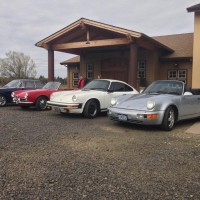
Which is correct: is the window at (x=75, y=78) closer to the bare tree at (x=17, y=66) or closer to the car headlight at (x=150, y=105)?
the car headlight at (x=150, y=105)

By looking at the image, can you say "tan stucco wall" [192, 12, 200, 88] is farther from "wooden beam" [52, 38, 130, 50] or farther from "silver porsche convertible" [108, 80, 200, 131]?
"silver porsche convertible" [108, 80, 200, 131]

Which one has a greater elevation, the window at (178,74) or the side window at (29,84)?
the window at (178,74)

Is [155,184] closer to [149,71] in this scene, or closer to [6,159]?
[6,159]

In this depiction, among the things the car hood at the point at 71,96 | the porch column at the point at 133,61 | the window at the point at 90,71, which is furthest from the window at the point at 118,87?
the window at the point at 90,71

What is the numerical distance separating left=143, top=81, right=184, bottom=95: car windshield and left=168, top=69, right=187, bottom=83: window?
10.8 m

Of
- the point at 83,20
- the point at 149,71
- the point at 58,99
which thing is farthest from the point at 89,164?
the point at 149,71

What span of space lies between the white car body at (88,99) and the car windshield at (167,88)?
1.67m

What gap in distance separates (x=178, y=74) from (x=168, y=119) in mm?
12488

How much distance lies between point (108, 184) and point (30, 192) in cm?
93

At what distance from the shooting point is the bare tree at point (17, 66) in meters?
51.0

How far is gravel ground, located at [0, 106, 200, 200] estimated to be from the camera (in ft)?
10.0

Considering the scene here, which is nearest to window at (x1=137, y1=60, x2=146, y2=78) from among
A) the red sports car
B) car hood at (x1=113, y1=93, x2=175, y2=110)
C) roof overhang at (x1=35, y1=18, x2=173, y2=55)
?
roof overhang at (x1=35, y1=18, x2=173, y2=55)

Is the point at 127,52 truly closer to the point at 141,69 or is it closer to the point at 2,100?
the point at 141,69

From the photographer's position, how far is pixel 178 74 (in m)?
18.5
